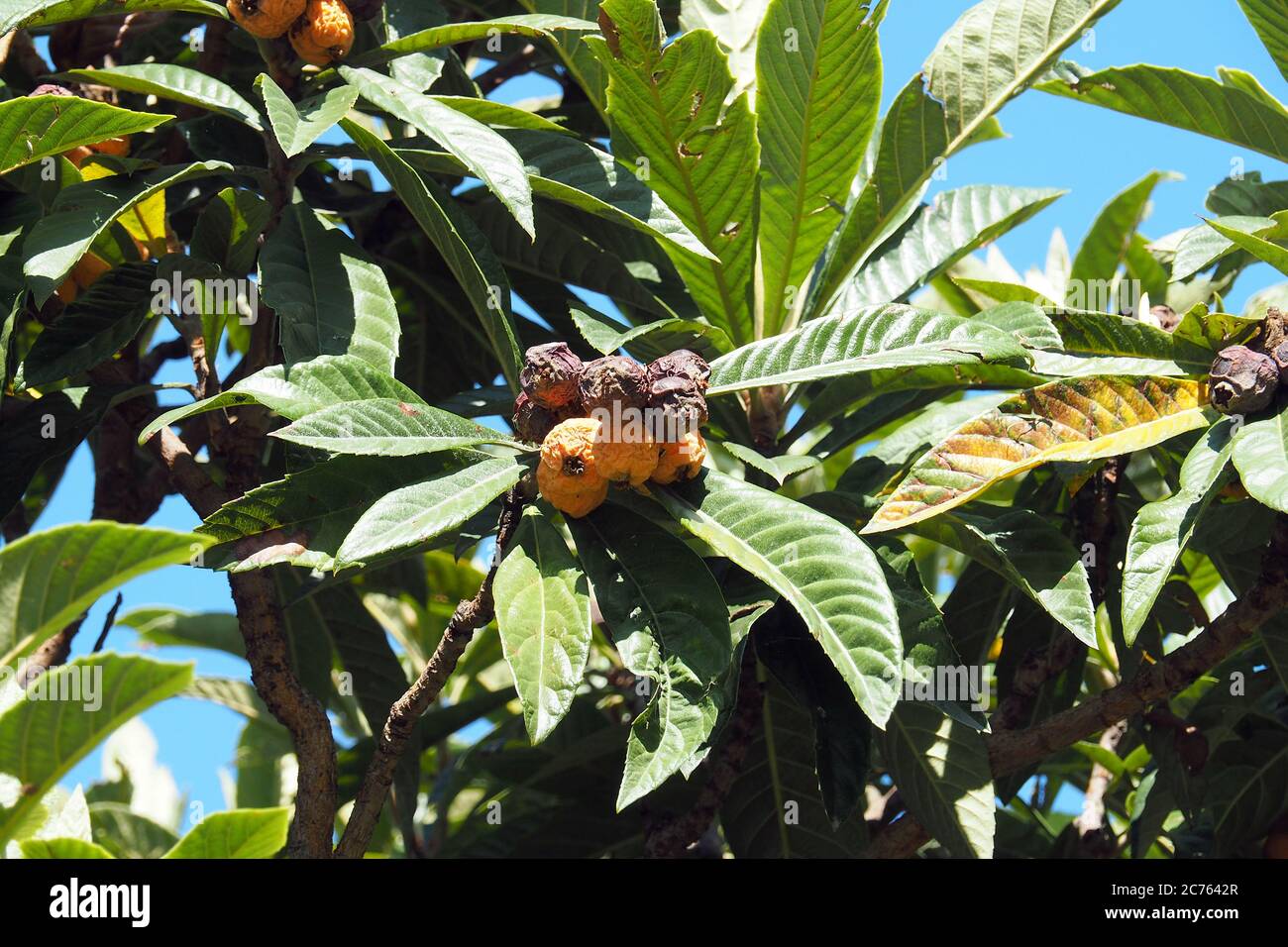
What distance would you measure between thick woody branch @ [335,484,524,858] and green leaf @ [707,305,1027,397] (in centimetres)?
37

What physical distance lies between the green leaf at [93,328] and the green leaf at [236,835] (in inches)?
38.6

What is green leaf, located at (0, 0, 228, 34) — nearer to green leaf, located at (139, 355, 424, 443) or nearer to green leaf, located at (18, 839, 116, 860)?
green leaf, located at (139, 355, 424, 443)

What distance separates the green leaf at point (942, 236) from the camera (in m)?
2.59

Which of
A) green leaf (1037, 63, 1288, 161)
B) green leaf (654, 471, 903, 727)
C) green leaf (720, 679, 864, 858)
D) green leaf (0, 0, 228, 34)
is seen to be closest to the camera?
green leaf (654, 471, 903, 727)

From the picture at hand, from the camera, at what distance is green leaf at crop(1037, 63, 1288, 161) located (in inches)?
96.7

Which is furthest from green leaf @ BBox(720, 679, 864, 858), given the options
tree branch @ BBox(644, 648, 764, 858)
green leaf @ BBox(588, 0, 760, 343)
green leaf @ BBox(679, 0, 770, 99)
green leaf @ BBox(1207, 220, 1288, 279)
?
green leaf @ BBox(679, 0, 770, 99)

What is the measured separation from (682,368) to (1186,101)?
127 centimetres

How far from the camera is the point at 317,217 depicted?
236cm

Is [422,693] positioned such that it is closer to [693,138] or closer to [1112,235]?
[693,138]

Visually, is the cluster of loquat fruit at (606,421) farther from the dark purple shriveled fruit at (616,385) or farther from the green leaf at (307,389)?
the green leaf at (307,389)

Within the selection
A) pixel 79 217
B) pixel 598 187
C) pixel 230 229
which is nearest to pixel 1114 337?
pixel 598 187

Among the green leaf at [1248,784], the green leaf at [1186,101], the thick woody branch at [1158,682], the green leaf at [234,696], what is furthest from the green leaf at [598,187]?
the green leaf at [234,696]
